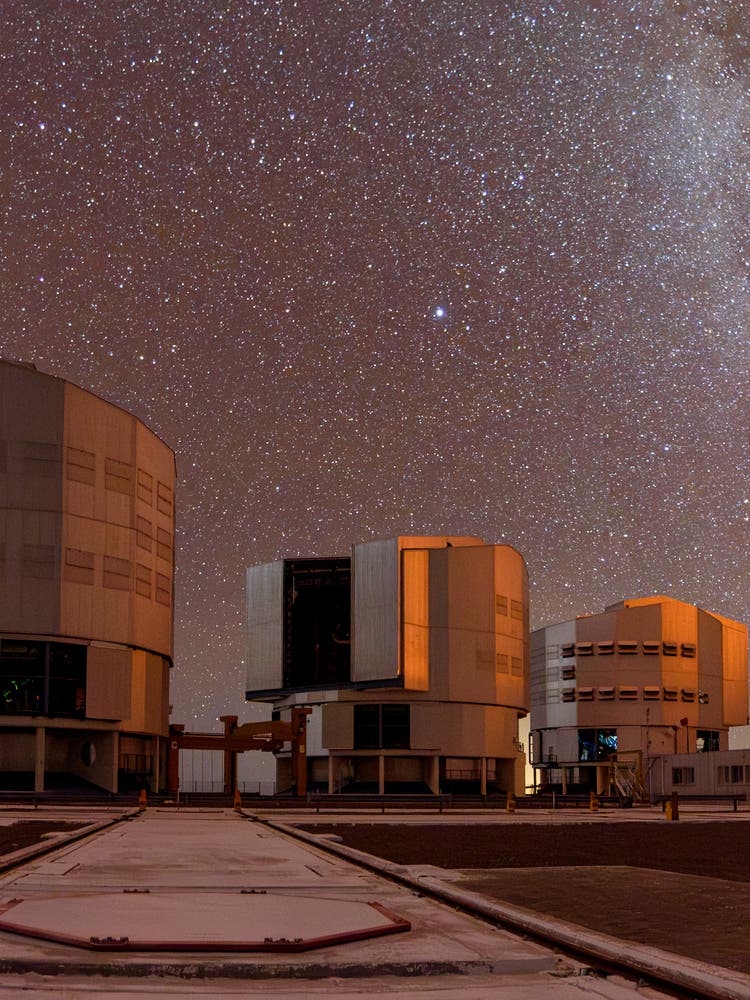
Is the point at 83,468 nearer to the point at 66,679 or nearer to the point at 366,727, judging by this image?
the point at 66,679

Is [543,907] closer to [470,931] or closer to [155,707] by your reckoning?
[470,931]

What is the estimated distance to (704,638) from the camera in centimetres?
14550

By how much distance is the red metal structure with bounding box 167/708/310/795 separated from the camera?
96.9 m

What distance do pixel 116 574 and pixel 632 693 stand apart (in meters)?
69.3

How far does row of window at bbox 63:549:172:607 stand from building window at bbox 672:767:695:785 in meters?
60.9

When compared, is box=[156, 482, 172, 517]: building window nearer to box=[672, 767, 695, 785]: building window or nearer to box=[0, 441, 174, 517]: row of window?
box=[0, 441, 174, 517]: row of window

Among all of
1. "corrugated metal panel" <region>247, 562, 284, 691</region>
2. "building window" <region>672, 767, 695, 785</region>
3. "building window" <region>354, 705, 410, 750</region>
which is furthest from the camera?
"building window" <region>672, 767, 695, 785</region>

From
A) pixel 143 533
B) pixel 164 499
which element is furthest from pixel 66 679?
pixel 164 499

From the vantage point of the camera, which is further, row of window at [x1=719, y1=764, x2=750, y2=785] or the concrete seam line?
row of window at [x1=719, y1=764, x2=750, y2=785]

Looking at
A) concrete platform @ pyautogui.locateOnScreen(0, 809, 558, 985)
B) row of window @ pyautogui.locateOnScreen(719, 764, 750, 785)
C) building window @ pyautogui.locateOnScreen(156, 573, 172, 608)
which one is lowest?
row of window @ pyautogui.locateOnScreen(719, 764, 750, 785)

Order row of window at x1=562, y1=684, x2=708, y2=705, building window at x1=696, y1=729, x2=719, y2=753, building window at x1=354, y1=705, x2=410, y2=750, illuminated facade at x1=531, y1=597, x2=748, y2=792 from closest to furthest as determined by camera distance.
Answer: building window at x1=354, y1=705, x2=410, y2=750, row of window at x1=562, y1=684, x2=708, y2=705, illuminated facade at x1=531, y1=597, x2=748, y2=792, building window at x1=696, y1=729, x2=719, y2=753

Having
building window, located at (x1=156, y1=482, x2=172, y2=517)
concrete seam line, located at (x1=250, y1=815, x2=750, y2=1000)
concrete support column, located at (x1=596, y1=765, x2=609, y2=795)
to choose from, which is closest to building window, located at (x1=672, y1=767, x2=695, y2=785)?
concrete support column, located at (x1=596, y1=765, x2=609, y2=795)

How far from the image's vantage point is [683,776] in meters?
131

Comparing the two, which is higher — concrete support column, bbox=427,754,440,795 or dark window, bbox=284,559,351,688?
dark window, bbox=284,559,351,688
